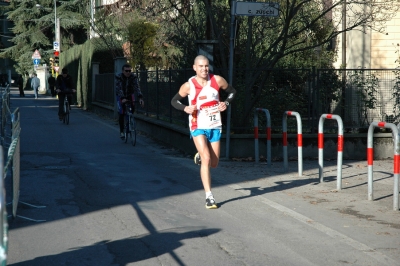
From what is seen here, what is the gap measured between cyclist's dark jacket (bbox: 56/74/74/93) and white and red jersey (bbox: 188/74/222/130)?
15.5 metres

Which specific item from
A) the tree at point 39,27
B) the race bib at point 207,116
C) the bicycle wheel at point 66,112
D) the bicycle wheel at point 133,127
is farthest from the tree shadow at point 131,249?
the tree at point 39,27

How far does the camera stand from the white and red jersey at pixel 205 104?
902 cm

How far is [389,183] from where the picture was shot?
11.4m

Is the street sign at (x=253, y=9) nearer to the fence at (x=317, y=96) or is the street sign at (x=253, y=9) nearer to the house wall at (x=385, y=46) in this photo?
the fence at (x=317, y=96)

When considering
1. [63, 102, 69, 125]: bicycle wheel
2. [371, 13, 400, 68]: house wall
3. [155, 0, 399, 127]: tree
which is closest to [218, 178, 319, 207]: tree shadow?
[155, 0, 399, 127]: tree

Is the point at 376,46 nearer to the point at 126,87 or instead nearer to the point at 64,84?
the point at 126,87

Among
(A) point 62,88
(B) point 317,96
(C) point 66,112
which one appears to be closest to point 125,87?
(B) point 317,96

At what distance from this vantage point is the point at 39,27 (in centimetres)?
7094

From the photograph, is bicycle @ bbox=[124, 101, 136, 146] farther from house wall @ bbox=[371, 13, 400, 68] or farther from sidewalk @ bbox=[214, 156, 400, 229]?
house wall @ bbox=[371, 13, 400, 68]

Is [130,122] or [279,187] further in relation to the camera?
[130,122]

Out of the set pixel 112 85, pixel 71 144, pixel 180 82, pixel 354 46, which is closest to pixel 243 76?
pixel 180 82

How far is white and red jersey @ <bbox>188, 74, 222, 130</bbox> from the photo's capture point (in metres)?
9.02

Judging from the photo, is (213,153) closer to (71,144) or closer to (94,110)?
(71,144)

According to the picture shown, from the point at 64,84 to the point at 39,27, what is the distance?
48.9m
